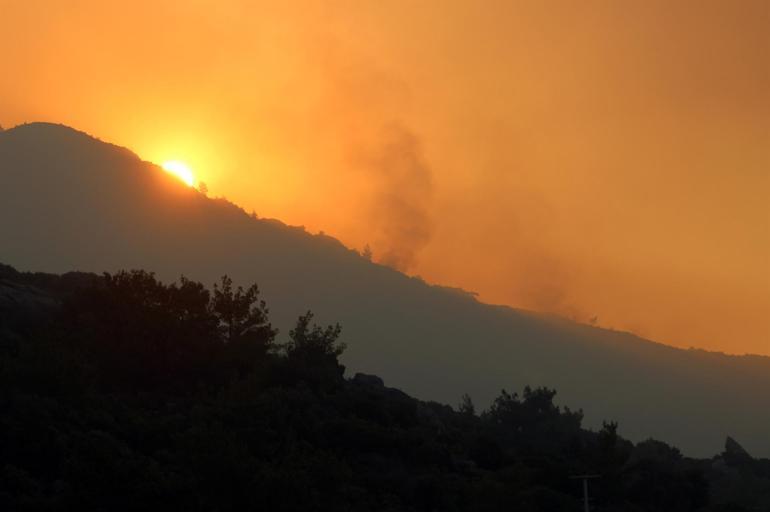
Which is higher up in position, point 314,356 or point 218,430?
point 314,356

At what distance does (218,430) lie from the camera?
40.9 meters

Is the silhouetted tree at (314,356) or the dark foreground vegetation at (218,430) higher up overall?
the silhouetted tree at (314,356)

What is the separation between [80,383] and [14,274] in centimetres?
3238

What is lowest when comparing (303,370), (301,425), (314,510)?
(314,510)

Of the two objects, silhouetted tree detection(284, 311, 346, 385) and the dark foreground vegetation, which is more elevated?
silhouetted tree detection(284, 311, 346, 385)

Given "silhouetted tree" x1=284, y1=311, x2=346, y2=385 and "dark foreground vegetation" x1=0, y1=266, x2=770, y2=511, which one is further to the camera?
"silhouetted tree" x1=284, y1=311, x2=346, y2=385

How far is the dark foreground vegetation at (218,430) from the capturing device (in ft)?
122

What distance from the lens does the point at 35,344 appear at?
61.3 meters

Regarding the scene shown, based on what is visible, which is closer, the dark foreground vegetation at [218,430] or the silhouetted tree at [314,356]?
the dark foreground vegetation at [218,430]

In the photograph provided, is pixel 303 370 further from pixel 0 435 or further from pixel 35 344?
pixel 0 435

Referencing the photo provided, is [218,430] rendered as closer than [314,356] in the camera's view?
Yes

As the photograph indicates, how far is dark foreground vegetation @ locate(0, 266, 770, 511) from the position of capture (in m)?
37.3

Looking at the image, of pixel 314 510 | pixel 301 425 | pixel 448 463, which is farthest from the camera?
pixel 448 463

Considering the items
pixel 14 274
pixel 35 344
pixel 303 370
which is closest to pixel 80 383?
pixel 35 344
